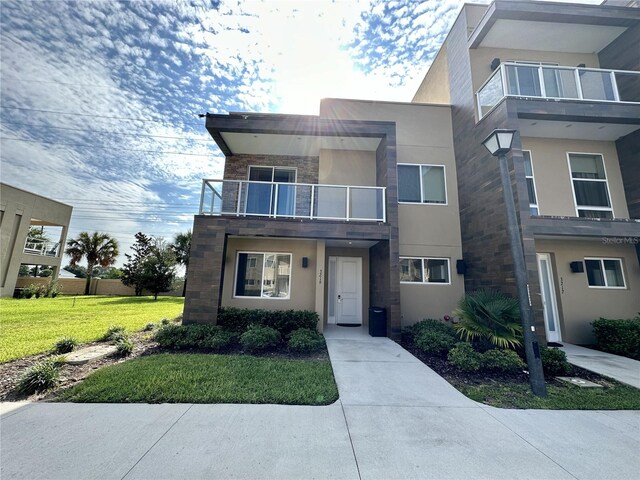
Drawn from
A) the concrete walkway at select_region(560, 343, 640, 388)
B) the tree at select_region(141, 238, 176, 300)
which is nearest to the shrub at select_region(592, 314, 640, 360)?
the concrete walkway at select_region(560, 343, 640, 388)

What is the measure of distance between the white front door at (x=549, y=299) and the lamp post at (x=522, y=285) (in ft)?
14.4

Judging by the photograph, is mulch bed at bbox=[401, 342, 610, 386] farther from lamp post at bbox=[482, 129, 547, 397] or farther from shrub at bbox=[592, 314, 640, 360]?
shrub at bbox=[592, 314, 640, 360]

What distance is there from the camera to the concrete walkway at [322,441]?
91.6 inches

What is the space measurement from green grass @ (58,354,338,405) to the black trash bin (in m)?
2.74

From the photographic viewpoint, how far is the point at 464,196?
28.2ft

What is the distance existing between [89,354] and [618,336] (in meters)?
12.6

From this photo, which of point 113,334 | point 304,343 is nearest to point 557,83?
point 304,343

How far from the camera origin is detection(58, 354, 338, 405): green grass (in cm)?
363

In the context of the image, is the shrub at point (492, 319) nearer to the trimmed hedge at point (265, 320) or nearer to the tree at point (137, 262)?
the trimmed hedge at point (265, 320)

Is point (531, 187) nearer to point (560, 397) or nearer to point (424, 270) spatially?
point (424, 270)

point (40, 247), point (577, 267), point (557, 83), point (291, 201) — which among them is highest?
point (557, 83)

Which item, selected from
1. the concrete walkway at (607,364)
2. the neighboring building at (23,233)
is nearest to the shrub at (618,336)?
the concrete walkway at (607,364)

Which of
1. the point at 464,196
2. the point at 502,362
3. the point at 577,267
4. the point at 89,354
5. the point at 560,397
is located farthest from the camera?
the point at 464,196

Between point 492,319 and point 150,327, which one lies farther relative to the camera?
point 150,327
